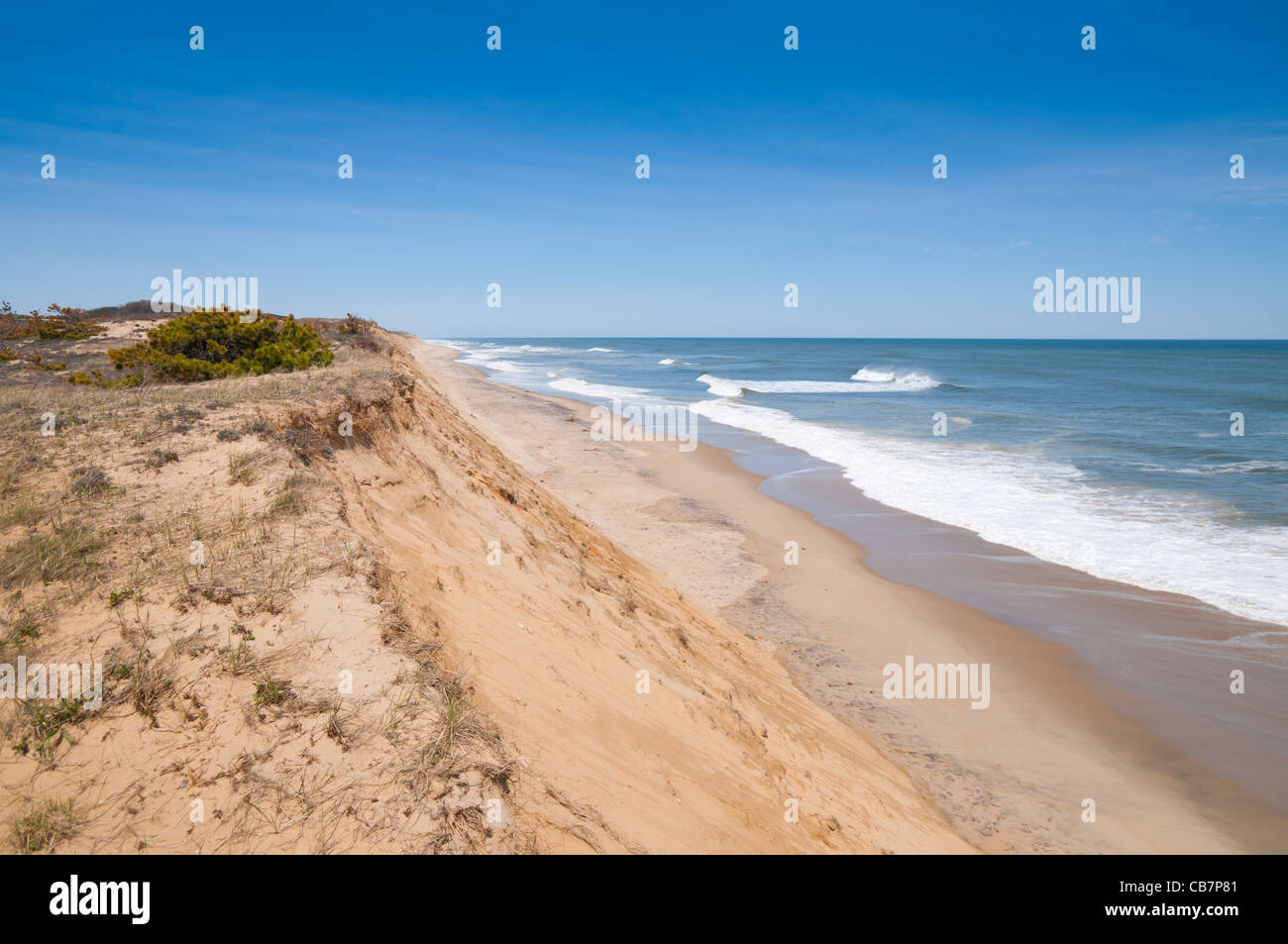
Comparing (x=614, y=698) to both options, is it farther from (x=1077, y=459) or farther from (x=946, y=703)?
(x=1077, y=459)

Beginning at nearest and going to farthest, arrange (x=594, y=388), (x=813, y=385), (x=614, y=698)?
(x=614, y=698) → (x=594, y=388) → (x=813, y=385)

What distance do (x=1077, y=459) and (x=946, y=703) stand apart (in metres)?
16.7

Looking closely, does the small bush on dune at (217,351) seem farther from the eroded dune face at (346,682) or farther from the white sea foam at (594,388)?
the white sea foam at (594,388)

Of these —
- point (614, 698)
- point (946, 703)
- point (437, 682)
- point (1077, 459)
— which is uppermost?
point (1077, 459)

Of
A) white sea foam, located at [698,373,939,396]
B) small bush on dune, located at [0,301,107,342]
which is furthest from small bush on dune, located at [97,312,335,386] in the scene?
white sea foam, located at [698,373,939,396]

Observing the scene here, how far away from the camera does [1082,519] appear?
560 inches

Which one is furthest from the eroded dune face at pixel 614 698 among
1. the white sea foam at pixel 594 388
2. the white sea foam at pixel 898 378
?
the white sea foam at pixel 898 378

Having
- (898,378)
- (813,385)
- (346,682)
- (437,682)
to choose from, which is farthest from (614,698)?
(898,378)

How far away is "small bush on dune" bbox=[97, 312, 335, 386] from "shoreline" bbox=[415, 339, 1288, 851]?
260 inches

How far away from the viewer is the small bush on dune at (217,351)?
12.6 metres

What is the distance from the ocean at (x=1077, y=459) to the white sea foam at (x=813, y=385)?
0.45 meters

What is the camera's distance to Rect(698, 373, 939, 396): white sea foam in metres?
45.2
